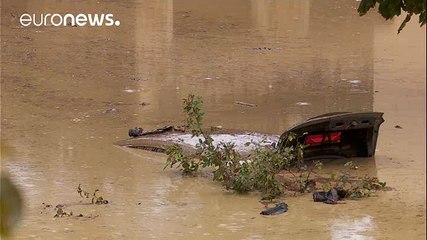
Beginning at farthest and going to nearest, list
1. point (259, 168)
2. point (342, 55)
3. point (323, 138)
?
1. point (342, 55)
2. point (323, 138)
3. point (259, 168)

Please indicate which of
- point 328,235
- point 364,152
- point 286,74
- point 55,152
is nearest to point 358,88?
point 286,74

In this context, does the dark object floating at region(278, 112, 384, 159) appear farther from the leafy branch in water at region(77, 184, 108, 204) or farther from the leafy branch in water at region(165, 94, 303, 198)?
the leafy branch in water at region(77, 184, 108, 204)

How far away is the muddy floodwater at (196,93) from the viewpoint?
5.59m

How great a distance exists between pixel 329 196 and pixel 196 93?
3740 mm

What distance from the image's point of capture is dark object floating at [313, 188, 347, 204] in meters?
6.01

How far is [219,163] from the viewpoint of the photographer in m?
6.31

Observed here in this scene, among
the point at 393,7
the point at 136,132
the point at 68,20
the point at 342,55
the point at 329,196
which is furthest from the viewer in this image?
the point at 68,20

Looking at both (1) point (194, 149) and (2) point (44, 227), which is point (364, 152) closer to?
(1) point (194, 149)

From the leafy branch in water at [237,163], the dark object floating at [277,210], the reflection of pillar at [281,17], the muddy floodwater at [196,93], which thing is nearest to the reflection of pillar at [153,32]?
the muddy floodwater at [196,93]

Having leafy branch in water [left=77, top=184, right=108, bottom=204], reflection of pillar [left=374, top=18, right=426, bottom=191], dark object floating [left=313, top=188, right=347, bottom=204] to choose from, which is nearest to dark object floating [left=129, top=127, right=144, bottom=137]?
leafy branch in water [left=77, top=184, right=108, bottom=204]

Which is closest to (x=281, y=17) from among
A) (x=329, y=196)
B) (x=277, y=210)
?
(x=329, y=196)

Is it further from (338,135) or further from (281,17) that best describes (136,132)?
(281,17)

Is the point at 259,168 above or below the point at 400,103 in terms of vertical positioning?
below

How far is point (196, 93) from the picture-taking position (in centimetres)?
961
